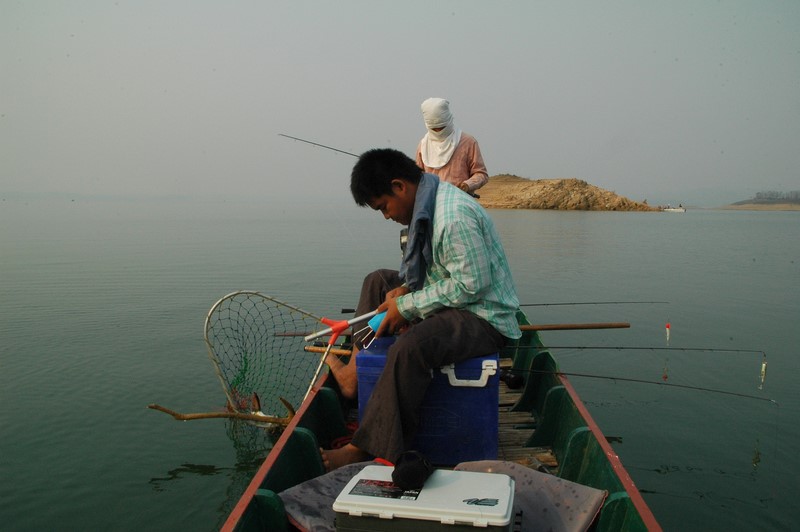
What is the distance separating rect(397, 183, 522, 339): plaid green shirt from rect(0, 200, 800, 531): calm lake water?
2.10m

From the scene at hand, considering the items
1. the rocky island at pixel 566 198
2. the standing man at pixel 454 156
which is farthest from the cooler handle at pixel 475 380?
the rocky island at pixel 566 198

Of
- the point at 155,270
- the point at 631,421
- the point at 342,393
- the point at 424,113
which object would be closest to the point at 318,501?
the point at 342,393

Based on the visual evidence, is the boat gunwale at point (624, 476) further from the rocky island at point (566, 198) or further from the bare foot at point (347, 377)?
the rocky island at point (566, 198)

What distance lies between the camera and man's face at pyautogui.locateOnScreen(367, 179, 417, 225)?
11.0ft

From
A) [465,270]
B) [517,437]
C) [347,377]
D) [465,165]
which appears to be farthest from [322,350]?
[465,165]

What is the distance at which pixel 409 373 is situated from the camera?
125 inches

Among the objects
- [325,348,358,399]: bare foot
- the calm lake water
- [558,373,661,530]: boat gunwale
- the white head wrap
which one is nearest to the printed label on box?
[558,373,661,530]: boat gunwale

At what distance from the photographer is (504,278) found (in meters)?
3.48

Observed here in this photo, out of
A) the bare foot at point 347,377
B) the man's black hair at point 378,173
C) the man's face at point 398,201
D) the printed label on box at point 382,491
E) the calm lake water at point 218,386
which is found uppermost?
the man's black hair at point 378,173

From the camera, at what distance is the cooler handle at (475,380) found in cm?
333

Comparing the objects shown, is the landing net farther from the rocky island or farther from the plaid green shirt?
the rocky island

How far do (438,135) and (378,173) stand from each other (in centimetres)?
243

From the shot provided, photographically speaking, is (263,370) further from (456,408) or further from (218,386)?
(456,408)

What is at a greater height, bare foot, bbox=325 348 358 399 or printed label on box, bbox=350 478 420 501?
printed label on box, bbox=350 478 420 501
